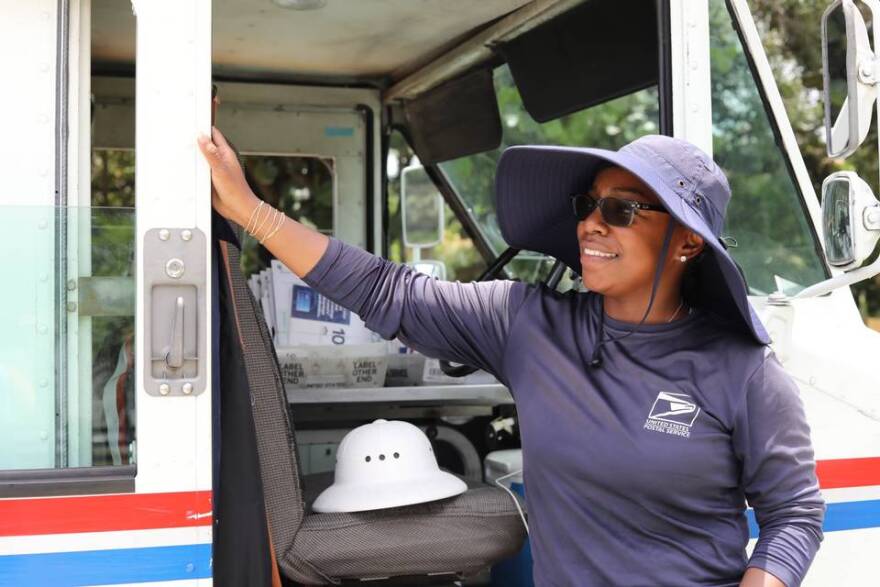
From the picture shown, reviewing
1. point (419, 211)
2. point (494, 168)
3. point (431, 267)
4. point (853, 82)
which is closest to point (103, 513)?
point (853, 82)

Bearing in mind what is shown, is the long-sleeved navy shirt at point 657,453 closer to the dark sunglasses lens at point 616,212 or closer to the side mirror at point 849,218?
the dark sunglasses lens at point 616,212

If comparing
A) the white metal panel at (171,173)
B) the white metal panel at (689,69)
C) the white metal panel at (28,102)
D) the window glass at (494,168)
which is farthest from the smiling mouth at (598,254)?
the window glass at (494,168)

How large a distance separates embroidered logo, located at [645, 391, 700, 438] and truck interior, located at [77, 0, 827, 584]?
1.99 feet

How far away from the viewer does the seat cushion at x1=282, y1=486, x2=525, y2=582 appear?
214cm

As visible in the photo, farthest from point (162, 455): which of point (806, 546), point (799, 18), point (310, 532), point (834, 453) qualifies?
point (799, 18)

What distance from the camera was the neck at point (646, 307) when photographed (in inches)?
77.5

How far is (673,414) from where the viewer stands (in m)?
1.82

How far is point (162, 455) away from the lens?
1742 mm

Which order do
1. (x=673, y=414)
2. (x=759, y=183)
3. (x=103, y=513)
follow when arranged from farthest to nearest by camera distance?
(x=759, y=183)
(x=673, y=414)
(x=103, y=513)

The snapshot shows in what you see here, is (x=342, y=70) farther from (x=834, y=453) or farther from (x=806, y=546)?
(x=806, y=546)

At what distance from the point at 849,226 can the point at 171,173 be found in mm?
1381

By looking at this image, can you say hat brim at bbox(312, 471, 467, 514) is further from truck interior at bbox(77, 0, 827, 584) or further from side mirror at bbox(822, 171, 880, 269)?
side mirror at bbox(822, 171, 880, 269)

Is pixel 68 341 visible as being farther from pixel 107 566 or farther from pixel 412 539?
pixel 412 539

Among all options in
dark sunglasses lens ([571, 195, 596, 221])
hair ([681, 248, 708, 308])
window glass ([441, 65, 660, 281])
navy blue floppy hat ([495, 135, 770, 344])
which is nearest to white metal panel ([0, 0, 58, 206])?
navy blue floppy hat ([495, 135, 770, 344])
